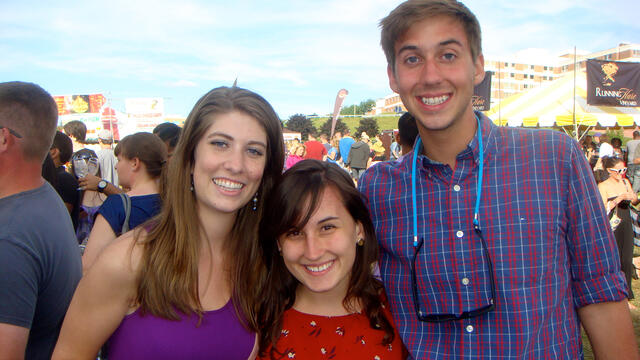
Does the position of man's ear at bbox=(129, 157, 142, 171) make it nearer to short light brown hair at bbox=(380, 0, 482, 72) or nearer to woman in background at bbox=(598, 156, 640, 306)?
short light brown hair at bbox=(380, 0, 482, 72)

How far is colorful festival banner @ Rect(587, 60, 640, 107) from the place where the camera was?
40.9 feet

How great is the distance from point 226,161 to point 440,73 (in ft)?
3.23

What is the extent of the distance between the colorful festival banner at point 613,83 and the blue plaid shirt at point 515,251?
1290cm

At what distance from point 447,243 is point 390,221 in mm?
300

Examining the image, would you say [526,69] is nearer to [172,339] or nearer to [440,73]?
[440,73]

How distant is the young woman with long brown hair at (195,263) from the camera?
179 centimetres

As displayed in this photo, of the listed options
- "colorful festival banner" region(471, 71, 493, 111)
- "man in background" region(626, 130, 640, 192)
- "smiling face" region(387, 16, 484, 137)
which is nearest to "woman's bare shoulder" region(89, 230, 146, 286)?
"smiling face" region(387, 16, 484, 137)

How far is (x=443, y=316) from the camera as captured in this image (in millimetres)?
1778

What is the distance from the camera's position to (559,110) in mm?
14711

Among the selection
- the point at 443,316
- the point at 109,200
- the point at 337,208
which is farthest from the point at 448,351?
the point at 109,200

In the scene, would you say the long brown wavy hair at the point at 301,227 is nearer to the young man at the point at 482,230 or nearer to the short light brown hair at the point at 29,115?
the young man at the point at 482,230

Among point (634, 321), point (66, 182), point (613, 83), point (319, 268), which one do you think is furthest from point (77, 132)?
point (613, 83)

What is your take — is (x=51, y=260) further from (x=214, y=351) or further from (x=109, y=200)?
(x=109, y=200)

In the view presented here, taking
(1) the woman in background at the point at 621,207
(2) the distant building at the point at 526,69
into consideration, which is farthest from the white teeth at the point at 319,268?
(2) the distant building at the point at 526,69
